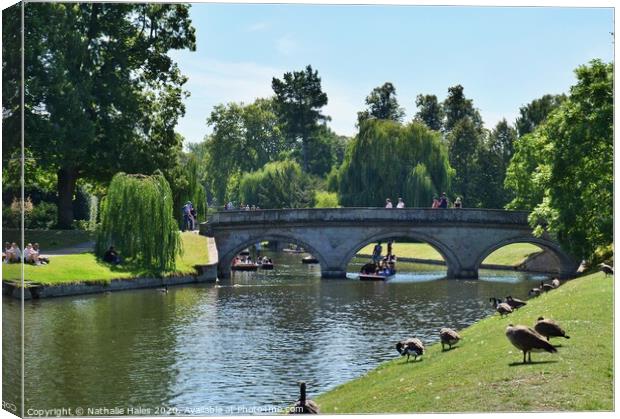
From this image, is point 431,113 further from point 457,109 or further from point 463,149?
point 463,149

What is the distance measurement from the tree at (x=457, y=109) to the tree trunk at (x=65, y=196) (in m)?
64.5

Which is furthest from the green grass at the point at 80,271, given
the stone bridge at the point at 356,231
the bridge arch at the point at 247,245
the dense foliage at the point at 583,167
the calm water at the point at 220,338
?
the dense foliage at the point at 583,167

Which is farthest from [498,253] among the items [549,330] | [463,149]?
[549,330]

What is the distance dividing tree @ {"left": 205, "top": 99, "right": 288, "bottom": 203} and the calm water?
5238 centimetres

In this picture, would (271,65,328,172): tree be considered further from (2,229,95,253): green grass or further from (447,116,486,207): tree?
(2,229,95,253): green grass

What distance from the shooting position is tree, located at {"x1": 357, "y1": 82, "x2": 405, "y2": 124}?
102 m

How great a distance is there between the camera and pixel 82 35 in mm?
48844

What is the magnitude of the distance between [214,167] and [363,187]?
34166 mm

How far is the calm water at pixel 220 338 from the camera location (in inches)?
969

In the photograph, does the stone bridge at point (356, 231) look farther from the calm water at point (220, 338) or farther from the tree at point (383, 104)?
the tree at point (383, 104)

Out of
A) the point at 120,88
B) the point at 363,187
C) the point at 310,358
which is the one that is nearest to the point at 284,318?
the point at 310,358

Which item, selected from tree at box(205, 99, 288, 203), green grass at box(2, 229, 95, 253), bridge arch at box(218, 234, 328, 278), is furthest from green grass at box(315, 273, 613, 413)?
tree at box(205, 99, 288, 203)

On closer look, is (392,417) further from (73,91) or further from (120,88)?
(120,88)

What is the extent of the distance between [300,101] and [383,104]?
18.2 metres
